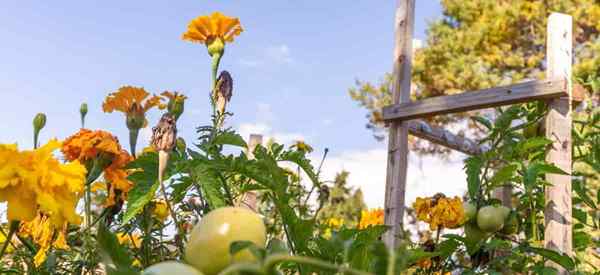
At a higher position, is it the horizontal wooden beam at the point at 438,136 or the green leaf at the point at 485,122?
the horizontal wooden beam at the point at 438,136

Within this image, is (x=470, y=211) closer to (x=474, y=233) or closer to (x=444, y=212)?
(x=474, y=233)

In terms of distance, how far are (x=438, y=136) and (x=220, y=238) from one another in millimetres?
3349

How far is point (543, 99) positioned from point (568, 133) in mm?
175

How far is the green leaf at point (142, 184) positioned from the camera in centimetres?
63

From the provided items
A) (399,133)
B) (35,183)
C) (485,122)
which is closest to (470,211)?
(485,122)

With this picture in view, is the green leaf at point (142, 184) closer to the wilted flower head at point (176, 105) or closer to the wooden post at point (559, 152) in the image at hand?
the wilted flower head at point (176, 105)

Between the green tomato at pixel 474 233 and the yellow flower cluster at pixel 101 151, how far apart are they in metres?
1.06

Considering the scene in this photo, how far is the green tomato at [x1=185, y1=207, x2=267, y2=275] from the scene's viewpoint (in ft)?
1.09

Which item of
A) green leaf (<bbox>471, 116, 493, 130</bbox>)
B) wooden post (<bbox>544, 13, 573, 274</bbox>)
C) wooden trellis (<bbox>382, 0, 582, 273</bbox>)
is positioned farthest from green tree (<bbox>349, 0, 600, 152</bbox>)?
green leaf (<bbox>471, 116, 493, 130</bbox>)

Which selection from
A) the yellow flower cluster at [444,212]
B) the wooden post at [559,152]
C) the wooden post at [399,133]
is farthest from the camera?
the wooden post at [399,133]

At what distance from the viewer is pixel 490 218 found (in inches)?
61.9

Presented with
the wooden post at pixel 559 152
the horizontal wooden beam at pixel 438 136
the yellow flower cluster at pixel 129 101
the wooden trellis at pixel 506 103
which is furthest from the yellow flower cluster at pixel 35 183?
the horizontal wooden beam at pixel 438 136

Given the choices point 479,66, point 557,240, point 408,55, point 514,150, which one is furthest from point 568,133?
point 479,66

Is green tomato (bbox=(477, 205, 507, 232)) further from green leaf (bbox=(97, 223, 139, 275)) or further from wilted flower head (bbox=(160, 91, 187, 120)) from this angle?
green leaf (bbox=(97, 223, 139, 275))
